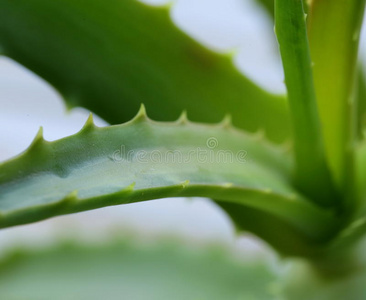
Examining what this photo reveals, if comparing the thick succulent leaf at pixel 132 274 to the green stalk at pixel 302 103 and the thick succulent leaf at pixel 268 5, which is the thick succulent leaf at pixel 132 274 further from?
the thick succulent leaf at pixel 268 5

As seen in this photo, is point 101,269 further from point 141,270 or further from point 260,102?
point 260,102

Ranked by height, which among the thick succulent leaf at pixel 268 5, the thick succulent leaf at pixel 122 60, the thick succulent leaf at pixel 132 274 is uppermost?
the thick succulent leaf at pixel 268 5

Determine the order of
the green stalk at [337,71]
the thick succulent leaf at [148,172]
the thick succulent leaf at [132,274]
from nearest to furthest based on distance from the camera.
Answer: the thick succulent leaf at [148,172] < the green stalk at [337,71] < the thick succulent leaf at [132,274]

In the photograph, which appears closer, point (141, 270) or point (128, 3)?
point (128, 3)

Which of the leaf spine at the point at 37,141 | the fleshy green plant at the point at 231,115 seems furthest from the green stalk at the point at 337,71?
the leaf spine at the point at 37,141

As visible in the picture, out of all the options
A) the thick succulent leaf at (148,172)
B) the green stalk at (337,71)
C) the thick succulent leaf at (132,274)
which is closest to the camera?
the thick succulent leaf at (148,172)

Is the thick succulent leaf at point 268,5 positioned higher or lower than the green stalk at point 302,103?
higher

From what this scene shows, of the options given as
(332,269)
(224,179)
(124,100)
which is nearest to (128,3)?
(124,100)

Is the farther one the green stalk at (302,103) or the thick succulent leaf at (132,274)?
the thick succulent leaf at (132,274)
